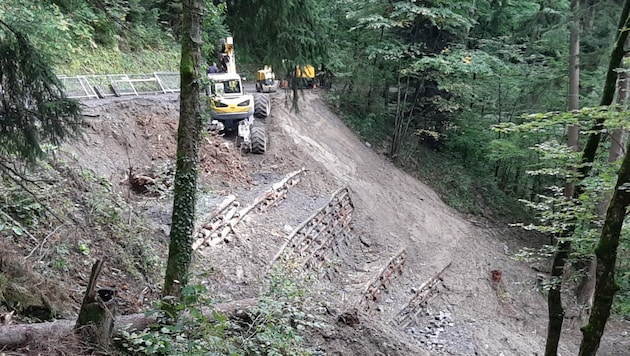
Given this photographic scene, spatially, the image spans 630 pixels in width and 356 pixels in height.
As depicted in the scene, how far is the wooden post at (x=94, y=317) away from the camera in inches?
145

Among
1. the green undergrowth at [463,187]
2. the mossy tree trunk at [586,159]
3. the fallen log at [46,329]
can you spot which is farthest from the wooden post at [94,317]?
the green undergrowth at [463,187]

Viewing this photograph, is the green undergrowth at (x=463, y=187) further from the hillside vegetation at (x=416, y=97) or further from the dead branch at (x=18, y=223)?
the dead branch at (x=18, y=223)

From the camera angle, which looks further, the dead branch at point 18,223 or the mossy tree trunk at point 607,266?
the dead branch at point 18,223

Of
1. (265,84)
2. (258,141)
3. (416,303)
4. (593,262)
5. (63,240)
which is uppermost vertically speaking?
(265,84)

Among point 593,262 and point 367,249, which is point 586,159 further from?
point 367,249

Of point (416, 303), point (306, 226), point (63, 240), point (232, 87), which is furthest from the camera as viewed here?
point (232, 87)

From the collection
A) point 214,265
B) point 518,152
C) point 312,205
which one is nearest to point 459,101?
point 518,152

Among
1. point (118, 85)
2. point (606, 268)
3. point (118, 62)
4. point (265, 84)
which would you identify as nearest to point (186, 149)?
point (606, 268)

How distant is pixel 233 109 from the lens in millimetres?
13734

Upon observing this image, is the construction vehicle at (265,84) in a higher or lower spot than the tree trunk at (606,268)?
lower

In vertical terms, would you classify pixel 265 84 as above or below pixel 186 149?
below

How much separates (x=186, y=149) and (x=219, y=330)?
5.72 feet

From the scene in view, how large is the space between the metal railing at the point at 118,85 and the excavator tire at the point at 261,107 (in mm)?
2597

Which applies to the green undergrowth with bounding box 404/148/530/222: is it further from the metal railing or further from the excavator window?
the metal railing
